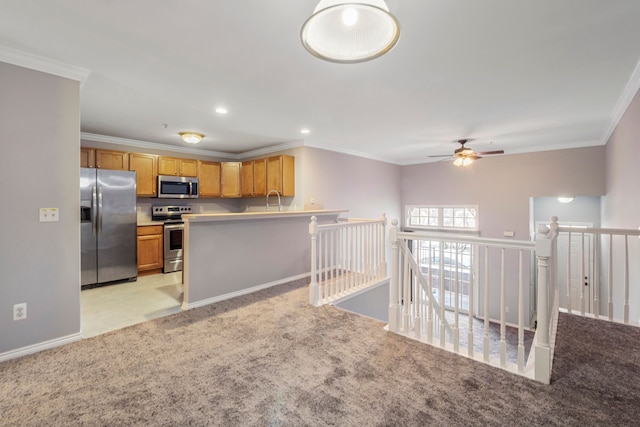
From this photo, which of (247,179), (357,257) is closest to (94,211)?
(247,179)

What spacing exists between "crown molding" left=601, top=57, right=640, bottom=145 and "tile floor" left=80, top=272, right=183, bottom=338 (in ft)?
16.3

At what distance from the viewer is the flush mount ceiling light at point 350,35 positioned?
1.31m

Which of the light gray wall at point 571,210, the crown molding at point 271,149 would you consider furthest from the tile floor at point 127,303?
the light gray wall at point 571,210

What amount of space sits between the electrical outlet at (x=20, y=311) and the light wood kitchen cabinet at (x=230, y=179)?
12.6 feet

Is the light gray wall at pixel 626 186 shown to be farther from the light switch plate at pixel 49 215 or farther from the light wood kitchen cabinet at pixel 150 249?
the light wood kitchen cabinet at pixel 150 249

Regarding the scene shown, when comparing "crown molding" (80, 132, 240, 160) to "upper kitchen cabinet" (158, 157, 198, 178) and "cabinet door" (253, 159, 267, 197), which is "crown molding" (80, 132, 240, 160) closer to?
"upper kitchen cabinet" (158, 157, 198, 178)

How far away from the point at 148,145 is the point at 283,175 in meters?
2.55

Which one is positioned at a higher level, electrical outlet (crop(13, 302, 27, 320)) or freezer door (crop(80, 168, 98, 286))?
freezer door (crop(80, 168, 98, 286))

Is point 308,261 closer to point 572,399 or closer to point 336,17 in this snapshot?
point 572,399

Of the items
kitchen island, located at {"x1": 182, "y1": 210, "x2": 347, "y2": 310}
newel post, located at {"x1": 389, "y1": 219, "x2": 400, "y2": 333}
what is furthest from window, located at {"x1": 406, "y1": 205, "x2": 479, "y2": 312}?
newel post, located at {"x1": 389, "y1": 219, "x2": 400, "y2": 333}

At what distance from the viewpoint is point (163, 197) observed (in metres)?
5.25

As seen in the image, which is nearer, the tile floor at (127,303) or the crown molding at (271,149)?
the tile floor at (127,303)

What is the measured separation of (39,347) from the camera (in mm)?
2324

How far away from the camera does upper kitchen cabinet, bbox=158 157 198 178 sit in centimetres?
521
